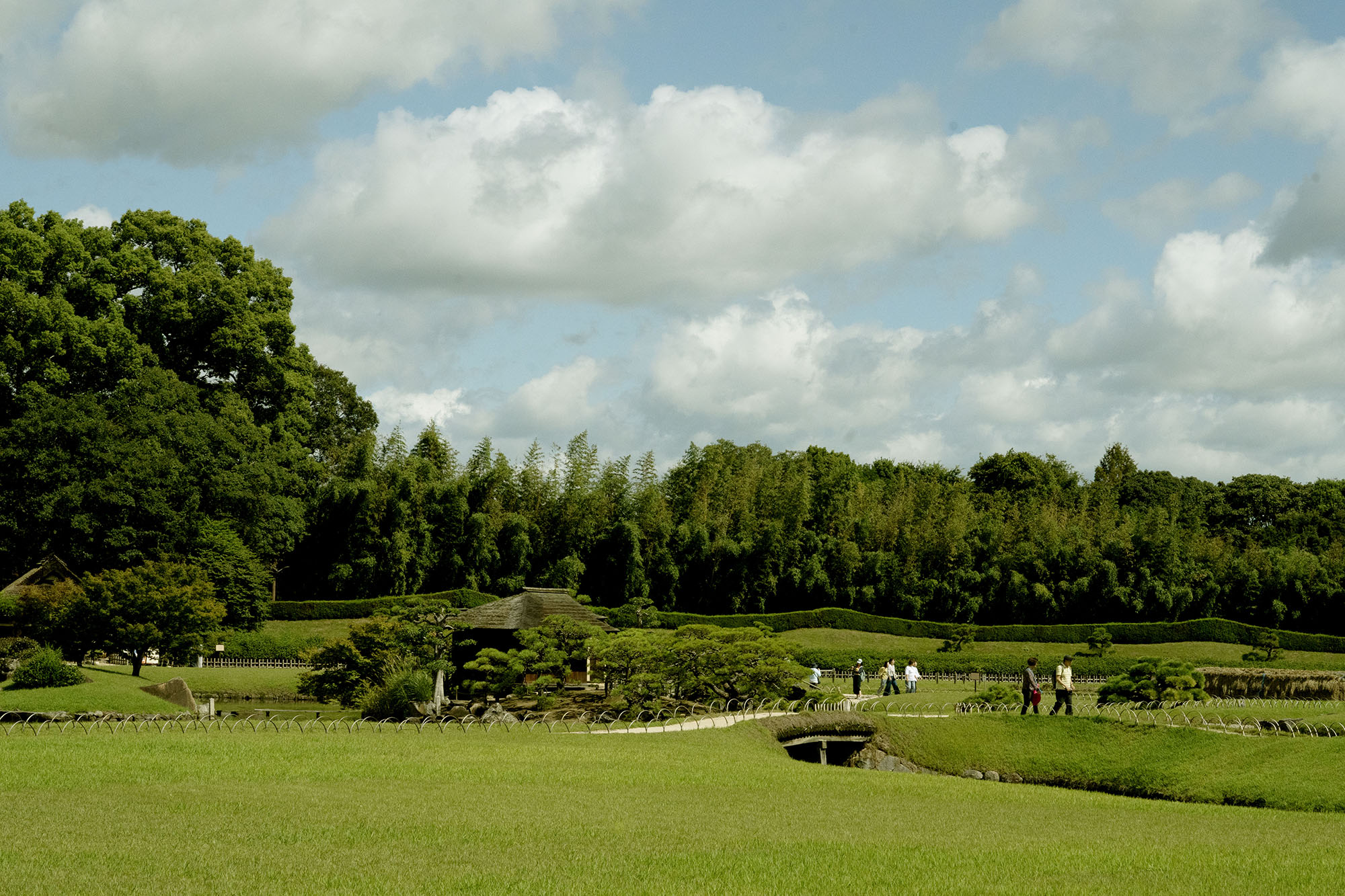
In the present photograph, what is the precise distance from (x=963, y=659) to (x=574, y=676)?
15.3 meters

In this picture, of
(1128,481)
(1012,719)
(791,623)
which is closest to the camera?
(1012,719)

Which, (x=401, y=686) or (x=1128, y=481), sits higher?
(x=1128, y=481)

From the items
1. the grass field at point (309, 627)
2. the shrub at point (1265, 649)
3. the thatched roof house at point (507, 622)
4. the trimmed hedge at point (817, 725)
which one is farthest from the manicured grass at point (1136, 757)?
the grass field at point (309, 627)

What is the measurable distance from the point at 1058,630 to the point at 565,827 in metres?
45.7

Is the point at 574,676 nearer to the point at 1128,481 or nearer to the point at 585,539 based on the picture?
the point at 585,539

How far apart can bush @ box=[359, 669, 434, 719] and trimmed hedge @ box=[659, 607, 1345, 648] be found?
23.0 metres

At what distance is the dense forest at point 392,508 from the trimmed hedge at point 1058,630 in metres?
1.60

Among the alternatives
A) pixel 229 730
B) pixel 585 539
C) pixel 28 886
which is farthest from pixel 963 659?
pixel 28 886

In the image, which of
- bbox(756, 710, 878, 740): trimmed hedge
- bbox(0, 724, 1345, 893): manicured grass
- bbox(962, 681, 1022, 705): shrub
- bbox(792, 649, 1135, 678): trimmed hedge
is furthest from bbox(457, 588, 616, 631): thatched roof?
bbox(0, 724, 1345, 893): manicured grass

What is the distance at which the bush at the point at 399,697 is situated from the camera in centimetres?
2923

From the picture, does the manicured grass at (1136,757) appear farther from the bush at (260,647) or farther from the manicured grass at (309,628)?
the manicured grass at (309,628)

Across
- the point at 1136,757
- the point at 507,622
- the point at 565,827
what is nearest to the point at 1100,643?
the point at 1136,757

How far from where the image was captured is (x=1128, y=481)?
276 feet

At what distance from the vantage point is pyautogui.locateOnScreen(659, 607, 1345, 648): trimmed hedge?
173 ft
